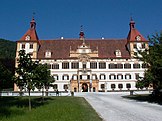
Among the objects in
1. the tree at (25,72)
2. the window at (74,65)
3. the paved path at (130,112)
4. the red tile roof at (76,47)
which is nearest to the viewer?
the paved path at (130,112)

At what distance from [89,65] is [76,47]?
693 cm

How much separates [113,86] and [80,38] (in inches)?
762

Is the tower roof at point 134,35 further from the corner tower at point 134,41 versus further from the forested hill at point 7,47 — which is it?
the forested hill at point 7,47

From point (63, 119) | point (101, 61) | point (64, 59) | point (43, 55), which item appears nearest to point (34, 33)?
point (43, 55)

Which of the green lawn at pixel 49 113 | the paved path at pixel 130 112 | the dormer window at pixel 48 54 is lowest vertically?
the paved path at pixel 130 112

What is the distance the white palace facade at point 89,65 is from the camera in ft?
176

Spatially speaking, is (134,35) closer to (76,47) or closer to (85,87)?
(76,47)

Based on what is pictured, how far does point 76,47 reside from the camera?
58.2 meters

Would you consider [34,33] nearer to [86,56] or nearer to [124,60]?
[86,56]

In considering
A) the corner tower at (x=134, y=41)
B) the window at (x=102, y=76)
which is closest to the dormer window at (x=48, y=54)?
the window at (x=102, y=76)

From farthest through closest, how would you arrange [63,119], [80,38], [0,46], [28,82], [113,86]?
[0,46] → [80,38] → [113,86] → [28,82] → [63,119]

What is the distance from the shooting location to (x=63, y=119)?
10.7 m

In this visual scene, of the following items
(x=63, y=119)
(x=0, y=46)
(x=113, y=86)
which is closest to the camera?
(x=63, y=119)

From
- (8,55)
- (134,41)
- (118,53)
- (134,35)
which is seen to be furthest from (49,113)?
(8,55)
